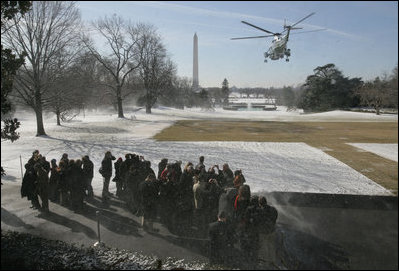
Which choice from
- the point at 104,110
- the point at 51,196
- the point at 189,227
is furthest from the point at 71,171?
the point at 104,110

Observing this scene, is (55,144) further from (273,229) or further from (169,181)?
(273,229)

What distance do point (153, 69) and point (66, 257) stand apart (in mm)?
49057

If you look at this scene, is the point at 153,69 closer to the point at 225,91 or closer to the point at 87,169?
the point at 225,91

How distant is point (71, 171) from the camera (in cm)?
966

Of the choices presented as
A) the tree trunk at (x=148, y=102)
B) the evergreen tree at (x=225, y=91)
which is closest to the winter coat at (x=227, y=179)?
the evergreen tree at (x=225, y=91)

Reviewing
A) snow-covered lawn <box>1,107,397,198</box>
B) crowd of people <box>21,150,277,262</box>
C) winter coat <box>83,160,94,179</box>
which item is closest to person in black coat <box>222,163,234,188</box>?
crowd of people <box>21,150,277,262</box>

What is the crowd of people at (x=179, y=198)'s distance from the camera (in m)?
6.41

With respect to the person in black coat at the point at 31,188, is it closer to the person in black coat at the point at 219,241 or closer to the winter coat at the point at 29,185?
the winter coat at the point at 29,185

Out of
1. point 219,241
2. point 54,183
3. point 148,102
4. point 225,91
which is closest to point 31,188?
point 54,183

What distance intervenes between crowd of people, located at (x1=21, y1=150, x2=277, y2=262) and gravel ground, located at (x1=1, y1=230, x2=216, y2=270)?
1019 millimetres

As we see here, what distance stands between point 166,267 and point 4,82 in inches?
219

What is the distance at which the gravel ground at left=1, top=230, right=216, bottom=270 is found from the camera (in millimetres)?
5392

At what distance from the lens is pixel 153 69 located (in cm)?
5272

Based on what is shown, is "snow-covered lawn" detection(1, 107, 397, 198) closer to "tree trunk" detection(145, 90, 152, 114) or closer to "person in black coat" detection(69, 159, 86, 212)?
"person in black coat" detection(69, 159, 86, 212)
